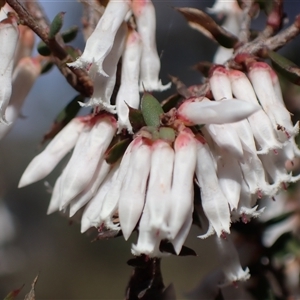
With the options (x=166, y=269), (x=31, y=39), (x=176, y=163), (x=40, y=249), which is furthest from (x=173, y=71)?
(x=176, y=163)

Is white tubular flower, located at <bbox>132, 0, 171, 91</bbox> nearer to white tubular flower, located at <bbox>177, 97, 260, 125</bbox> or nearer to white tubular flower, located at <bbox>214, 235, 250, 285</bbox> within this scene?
white tubular flower, located at <bbox>177, 97, 260, 125</bbox>

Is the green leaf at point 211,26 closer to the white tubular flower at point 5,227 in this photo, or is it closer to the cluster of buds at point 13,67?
the cluster of buds at point 13,67

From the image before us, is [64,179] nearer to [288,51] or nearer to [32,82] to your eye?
[32,82]

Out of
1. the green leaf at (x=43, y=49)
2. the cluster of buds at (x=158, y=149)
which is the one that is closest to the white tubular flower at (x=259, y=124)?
the cluster of buds at (x=158, y=149)

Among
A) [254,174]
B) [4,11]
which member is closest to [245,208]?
[254,174]

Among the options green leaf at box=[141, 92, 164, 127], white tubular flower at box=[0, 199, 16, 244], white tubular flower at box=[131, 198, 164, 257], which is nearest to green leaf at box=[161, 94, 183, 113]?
green leaf at box=[141, 92, 164, 127]

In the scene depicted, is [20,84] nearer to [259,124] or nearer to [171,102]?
[171,102]
